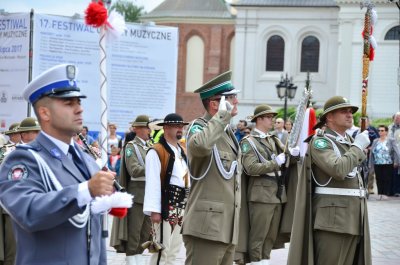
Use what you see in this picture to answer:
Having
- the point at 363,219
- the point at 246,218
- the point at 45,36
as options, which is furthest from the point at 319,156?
the point at 45,36

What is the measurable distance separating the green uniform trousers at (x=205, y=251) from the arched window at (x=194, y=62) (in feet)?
167

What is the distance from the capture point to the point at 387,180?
1917 centimetres

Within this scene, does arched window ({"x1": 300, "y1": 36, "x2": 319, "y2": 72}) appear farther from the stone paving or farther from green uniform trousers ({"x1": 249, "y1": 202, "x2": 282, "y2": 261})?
green uniform trousers ({"x1": 249, "y1": 202, "x2": 282, "y2": 261})

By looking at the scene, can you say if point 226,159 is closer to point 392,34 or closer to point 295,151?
point 295,151

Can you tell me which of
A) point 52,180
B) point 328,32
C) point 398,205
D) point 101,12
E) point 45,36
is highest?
point 328,32

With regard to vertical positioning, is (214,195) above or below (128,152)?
below

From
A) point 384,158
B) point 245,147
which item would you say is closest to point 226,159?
point 245,147

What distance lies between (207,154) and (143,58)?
8261 mm

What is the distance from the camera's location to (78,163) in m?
4.30

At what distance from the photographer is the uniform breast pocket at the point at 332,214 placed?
274 inches

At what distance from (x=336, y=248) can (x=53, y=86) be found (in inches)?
150

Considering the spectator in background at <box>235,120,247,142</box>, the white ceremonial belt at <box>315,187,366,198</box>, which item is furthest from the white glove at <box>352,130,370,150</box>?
the spectator in background at <box>235,120,247,142</box>

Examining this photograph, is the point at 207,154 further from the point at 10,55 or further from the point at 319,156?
the point at 10,55

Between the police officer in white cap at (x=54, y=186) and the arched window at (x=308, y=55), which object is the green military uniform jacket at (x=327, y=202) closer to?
the police officer in white cap at (x=54, y=186)
